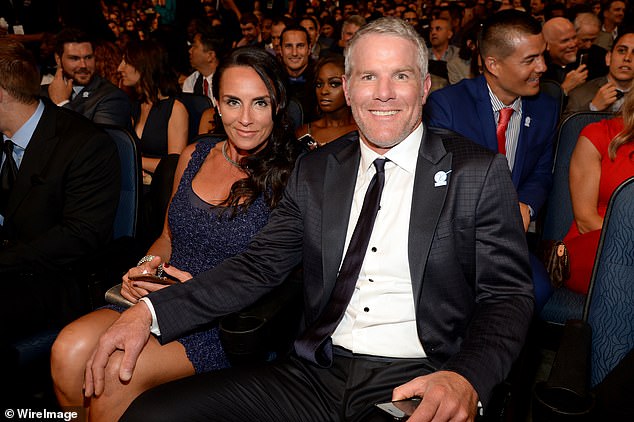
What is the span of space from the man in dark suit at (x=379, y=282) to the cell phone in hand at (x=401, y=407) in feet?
0.66

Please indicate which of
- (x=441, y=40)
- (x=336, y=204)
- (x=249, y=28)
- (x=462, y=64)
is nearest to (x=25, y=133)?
(x=336, y=204)

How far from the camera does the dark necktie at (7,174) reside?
227 cm

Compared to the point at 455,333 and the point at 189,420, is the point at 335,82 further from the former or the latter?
the point at 189,420

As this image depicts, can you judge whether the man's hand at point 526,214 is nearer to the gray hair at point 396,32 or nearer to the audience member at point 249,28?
the gray hair at point 396,32

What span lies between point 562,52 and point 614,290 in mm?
3611

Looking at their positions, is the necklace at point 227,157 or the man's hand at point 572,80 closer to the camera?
the necklace at point 227,157

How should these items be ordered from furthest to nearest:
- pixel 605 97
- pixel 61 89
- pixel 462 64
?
pixel 462 64 < pixel 61 89 < pixel 605 97

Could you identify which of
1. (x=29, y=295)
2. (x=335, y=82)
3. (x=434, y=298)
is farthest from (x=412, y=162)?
(x=335, y=82)

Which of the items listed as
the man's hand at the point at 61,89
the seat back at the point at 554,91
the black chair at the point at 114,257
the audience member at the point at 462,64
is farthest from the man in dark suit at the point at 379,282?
the audience member at the point at 462,64

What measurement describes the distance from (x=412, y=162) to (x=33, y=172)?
1.46 m

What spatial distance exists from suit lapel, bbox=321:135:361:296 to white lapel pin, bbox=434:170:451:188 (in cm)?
24

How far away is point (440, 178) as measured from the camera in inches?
59.1

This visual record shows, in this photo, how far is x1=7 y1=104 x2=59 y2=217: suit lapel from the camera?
2.22 m

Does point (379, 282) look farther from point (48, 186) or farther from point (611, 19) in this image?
point (611, 19)
